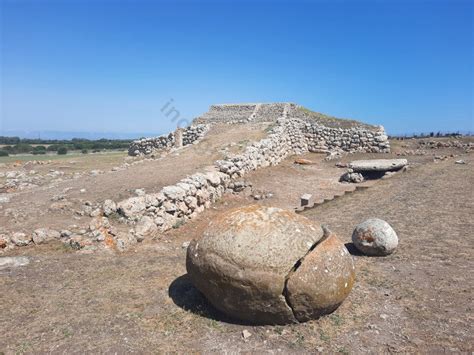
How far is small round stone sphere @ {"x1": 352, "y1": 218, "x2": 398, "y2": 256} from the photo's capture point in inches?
304

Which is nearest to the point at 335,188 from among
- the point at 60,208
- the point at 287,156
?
the point at 287,156

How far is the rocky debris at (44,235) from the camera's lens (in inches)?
339

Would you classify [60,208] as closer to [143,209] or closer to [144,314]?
[143,209]

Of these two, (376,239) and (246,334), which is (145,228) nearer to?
(246,334)

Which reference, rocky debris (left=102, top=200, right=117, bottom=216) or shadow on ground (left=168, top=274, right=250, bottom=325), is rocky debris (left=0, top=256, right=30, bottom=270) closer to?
rocky debris (left=102, top=200, right=117, bottom=216)

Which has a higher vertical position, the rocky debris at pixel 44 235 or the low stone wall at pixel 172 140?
the low stone wall at pixel 172 140

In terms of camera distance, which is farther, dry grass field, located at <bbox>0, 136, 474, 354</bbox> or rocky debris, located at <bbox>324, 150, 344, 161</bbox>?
rocky debris, located at <bbox>324, 150, 344, 161</bbox>

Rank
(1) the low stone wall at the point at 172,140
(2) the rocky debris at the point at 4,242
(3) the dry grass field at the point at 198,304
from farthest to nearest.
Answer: (1) the low stone wall at the point at 172,140
(2) the rocky debris at the point at 4,242
(3) the dry grass field at the point at 198,304

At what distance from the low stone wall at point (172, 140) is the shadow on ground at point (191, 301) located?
1846cm

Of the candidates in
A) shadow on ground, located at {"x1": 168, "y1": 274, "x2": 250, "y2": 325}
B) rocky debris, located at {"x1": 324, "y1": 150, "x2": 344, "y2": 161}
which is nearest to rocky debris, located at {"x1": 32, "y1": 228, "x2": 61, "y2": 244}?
shadow on ground, located at {"x1": 168, "y1": 274, "x2": 250, "y2": 325}

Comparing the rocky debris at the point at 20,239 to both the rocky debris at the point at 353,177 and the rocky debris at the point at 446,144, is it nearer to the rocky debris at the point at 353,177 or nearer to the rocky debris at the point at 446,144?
the rocky debris at the point at 353,177

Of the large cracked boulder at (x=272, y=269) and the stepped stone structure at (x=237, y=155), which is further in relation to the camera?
the stepped stone structure at (x=237, y=155)

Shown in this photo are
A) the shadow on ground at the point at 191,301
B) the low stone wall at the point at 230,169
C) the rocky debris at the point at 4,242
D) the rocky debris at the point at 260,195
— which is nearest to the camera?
the shadow on ground at the point at 191,301

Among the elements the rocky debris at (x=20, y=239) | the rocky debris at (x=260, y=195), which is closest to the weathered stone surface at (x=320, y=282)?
the rocky debris at (x=20, y=239)
